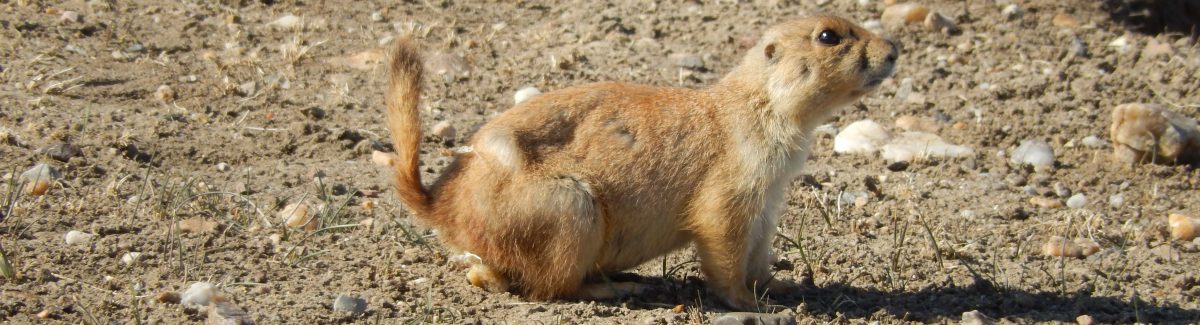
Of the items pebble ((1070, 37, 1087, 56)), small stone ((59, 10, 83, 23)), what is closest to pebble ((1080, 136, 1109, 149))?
pebble ((1070, 37, 1087, 56))

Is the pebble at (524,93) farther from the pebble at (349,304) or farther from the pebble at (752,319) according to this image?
the pebble at (752,319)

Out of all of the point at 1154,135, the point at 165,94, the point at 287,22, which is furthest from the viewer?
the point at 287,22

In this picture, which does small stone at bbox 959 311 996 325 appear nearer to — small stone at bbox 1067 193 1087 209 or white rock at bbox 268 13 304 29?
small stone at bbox 1067 193 1087 209

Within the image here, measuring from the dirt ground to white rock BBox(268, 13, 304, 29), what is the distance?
2 cm

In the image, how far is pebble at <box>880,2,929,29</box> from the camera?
8.52 metres

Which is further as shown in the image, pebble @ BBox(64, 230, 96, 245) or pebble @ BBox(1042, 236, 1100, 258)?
pebble @ BBox(1042, 236, 1100, 258)

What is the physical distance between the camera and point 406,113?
478cm

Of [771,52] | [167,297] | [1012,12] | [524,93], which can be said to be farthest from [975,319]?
[1012,12]

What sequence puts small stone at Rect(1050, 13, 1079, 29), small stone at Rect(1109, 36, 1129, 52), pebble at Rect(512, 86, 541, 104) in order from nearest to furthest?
pebble at Rect(512, 86, 541, 104), small stone at Rect(1109, 36, 1129, 52), small stone at Rect(1050, 13, 1079, 29)

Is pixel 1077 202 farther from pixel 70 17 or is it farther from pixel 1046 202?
pixel 70 17

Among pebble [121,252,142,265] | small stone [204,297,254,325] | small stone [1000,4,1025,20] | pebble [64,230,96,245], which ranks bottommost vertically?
small stone [1000,4,1025,20]

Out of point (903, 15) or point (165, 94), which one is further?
point (903, 15)

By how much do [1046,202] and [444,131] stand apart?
10.6ft

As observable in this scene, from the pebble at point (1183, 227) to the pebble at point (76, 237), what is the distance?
4.91 m
